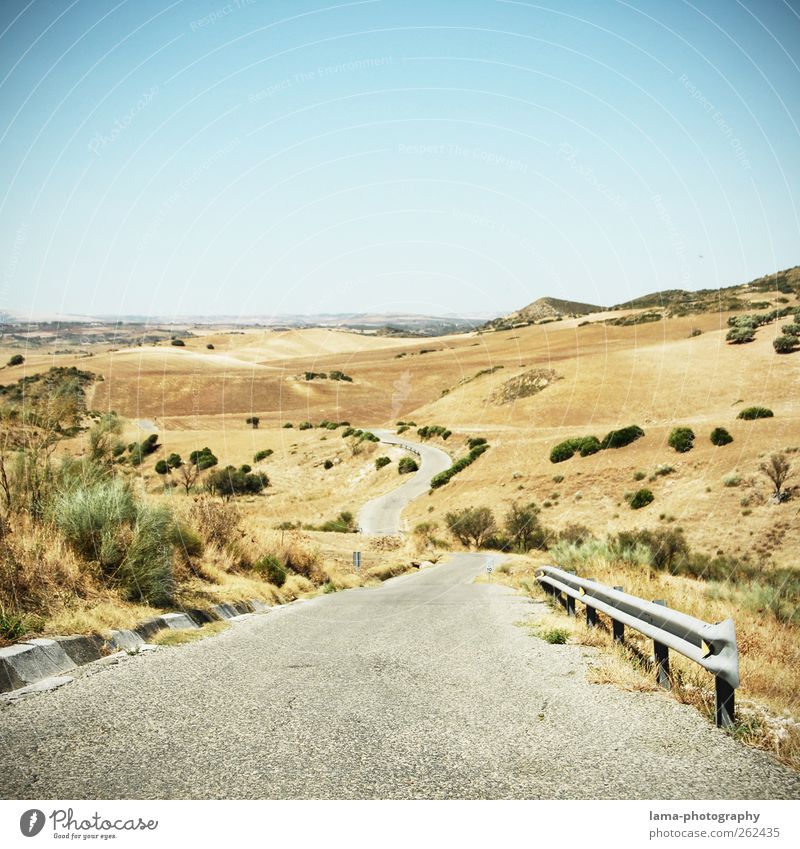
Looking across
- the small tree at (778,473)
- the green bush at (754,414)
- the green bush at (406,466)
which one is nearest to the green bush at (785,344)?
the green bush at (754,414)

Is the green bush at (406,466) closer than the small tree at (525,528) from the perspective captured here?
No

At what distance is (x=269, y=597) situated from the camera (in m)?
14.2

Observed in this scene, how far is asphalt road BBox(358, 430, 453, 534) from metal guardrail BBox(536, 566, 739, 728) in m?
42.0

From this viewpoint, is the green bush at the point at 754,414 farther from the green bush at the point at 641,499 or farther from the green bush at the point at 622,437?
the green bush at the point at 641,499

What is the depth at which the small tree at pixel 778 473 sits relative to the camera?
29.0 meters

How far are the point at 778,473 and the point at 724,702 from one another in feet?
88.2

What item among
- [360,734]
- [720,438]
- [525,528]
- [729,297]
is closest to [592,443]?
[525,528]

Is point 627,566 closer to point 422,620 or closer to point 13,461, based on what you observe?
point 422,620

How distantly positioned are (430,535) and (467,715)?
45.2m

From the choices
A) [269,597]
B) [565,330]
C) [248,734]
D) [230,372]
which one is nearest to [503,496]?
[269,597]

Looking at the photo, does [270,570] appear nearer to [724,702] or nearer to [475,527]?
[724,702]

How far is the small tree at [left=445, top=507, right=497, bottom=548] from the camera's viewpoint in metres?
49.7

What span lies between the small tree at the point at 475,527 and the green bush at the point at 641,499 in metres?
10.9

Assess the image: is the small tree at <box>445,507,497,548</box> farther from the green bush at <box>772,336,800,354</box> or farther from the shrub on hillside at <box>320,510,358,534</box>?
the green bush at <box>772,336,800,354</box>
